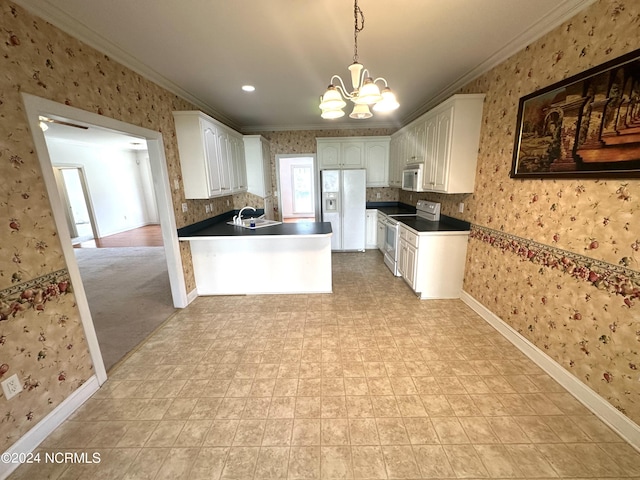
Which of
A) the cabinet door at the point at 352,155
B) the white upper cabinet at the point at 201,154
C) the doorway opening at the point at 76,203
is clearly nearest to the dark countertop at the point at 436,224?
the cabinet door at the point at 352,155

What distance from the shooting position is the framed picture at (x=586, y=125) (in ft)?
4.86

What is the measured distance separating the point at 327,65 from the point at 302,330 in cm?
271

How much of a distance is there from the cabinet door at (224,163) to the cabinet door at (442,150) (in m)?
2.93

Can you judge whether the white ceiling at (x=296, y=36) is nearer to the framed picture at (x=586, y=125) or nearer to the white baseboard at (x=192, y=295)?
the framed picture at (x=586, y=125)

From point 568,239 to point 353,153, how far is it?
4045 millimetres

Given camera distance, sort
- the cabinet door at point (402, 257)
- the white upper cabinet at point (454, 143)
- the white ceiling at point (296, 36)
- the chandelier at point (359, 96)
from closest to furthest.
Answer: the chandelier at point (359, 96)
the white ceiling at point (296, 36)
the white upper cabinet at point (454, 143)
the cabinet door at point (402, 257)

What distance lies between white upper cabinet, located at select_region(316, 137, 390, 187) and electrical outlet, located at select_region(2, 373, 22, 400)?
4824 millimetres

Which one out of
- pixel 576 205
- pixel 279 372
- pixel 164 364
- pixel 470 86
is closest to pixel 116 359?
pixel 164 364

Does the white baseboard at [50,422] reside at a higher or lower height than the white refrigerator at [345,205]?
lower

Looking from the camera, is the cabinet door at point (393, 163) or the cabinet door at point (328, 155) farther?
the cabinet door at point (328, 155)

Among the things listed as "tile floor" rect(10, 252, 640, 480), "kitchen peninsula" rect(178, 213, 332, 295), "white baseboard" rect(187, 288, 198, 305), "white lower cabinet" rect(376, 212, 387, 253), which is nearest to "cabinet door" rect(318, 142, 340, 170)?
"white lower cabinet" rect(376, 212, 387, 253)

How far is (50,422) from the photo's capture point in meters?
1.67

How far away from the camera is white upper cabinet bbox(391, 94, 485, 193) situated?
286 cm

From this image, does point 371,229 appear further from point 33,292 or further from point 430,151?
point 33,292
